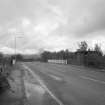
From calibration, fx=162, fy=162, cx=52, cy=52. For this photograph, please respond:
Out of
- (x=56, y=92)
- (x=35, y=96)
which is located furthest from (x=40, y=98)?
(x=56, y=92)

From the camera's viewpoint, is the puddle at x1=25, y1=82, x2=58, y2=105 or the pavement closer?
the puddle at x1=25, y1=82, x2=58, y2=105

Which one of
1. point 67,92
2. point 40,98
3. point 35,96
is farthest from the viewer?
point 67,92

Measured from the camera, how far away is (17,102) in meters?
6.85

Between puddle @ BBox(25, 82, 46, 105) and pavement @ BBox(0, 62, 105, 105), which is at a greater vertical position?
pavement @ BBox(0, 62, 105, 105)

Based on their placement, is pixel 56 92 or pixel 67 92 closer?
pixel 67 92

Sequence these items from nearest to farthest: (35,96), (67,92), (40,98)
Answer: (40,98) → (35,96) → (67,92)

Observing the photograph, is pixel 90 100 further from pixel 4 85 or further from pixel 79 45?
pixel 79 45

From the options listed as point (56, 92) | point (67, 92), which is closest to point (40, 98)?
point (56, 92)

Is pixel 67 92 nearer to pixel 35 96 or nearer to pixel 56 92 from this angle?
pixel 56 92

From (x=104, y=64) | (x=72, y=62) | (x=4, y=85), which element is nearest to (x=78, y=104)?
(x=4, y=85)

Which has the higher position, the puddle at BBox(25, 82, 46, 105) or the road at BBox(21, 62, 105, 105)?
the road at BBox(21, 62, 105, 105)

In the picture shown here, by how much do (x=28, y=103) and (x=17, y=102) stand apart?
0.51 meters

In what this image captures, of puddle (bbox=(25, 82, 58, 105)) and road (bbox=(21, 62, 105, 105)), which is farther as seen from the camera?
road (bbox=(21, 62, 105, 105))

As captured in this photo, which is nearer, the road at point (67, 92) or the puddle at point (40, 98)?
the puddle at point (40, 98)
